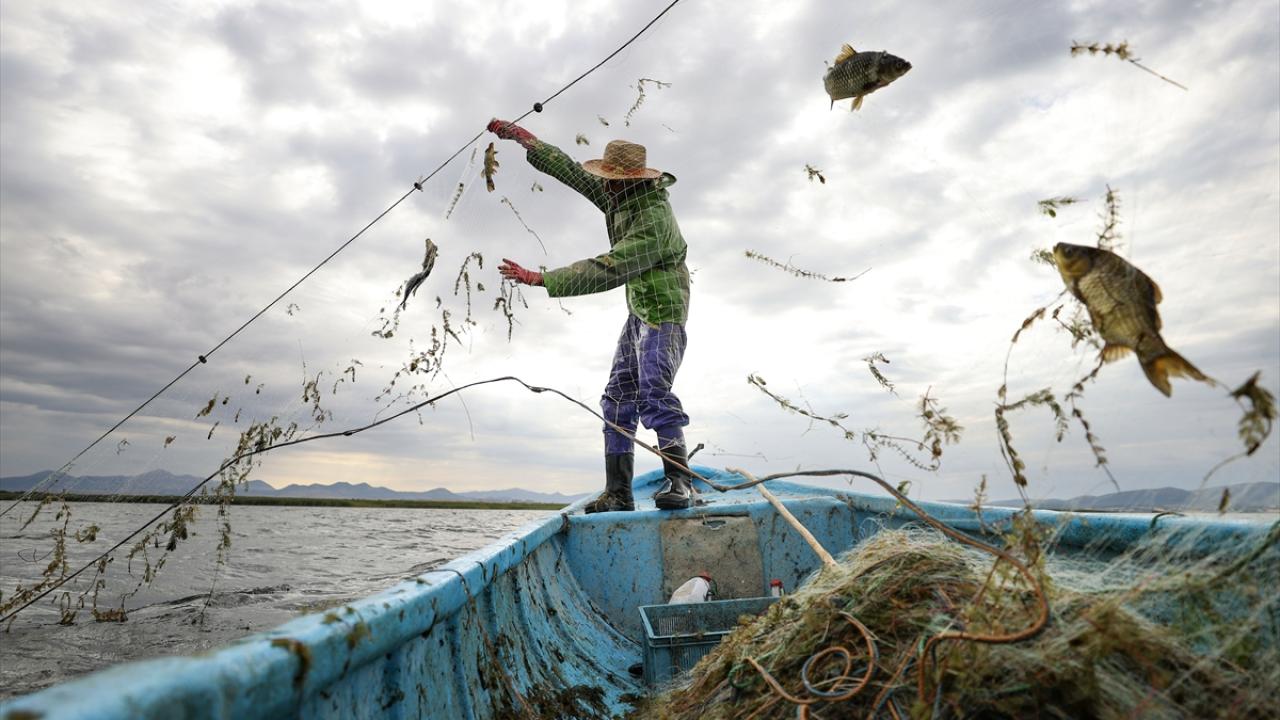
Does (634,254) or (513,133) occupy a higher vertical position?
(513,133)

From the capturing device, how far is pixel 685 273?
5.11 meters

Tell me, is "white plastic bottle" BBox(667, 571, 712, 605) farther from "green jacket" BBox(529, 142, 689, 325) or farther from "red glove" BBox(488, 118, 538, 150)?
"red glove" BBox(488, 118, 538, 150)

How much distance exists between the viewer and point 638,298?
4.94 m

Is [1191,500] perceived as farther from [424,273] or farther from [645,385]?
[424,273]

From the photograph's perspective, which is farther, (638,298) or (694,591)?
(638,298)

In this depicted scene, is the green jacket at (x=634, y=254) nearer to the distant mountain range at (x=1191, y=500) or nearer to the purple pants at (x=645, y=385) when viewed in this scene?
the purple pants at (x=645, y=385)

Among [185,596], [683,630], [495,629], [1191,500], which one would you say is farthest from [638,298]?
[185,596]

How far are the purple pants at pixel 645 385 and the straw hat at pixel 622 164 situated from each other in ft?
3.59

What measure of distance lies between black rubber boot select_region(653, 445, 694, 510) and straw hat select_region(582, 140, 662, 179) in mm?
2084

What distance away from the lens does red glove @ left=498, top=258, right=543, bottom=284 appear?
411 cm

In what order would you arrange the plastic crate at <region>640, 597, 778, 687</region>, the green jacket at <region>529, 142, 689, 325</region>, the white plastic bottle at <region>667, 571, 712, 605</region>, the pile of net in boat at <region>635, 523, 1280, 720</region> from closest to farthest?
the pile of net in boat at <region>635, 523, 1280, 720</region>, the plastic crate at <region>640, 597, 778, 687</region>, the white plastic bottle at <region>667, 571, 712, 605</region>, the green jacket at <region>529, 142, 689, 325</region>

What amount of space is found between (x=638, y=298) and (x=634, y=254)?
429mm

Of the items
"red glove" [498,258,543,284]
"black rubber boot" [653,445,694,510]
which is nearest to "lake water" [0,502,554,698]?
"black rubber boot" [653,445,694,510]

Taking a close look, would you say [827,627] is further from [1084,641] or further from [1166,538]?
[1166,538]
